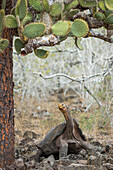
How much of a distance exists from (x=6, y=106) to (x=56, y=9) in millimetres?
1087

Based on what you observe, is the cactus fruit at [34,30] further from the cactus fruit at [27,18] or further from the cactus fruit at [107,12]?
the cactus fruit at [107,12]

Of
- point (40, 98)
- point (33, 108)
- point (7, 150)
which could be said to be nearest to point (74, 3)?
point (7, 150)

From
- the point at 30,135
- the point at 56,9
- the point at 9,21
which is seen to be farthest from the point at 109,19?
the point at 30,135

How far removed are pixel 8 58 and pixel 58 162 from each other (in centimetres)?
122

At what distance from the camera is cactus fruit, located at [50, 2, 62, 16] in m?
2.46

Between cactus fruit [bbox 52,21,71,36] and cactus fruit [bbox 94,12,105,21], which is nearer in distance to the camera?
cactus fruit [bbox 52,21,71,36]

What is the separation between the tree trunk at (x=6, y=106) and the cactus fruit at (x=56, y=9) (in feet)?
1.82

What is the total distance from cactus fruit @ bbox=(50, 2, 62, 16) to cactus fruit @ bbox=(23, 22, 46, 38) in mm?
227

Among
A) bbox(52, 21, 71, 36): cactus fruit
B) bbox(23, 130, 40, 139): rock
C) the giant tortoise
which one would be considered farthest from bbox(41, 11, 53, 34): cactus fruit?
bbox(23, 130, 40, 139): rock

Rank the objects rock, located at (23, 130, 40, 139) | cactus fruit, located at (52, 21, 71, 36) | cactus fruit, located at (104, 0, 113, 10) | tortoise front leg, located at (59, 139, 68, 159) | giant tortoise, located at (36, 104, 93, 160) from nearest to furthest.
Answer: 1. cactus fruit, located at (52, 21, 71, 36)
2. cactus fruit, located at (104, 0, 113, 10)
3. tortoise front leg, located at (59, 139, 68, 159)
4. giant tortoise, located at (36, 104, 93, 160)
5. rock, located at (23, 130, 40, 139)

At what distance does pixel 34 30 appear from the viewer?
2.36 meters

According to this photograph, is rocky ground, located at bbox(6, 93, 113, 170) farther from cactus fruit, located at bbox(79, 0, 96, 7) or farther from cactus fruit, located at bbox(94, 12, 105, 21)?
cactus fruit, located at bbox(79, 0, 96, 7)

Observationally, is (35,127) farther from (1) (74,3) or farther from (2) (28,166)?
(1) (74,3)

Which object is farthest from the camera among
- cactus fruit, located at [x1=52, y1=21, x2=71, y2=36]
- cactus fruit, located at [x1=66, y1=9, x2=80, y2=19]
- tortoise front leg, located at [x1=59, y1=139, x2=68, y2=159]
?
tortoise front leg, located at [x1=59, y1=139, x2=68, y2=159]
